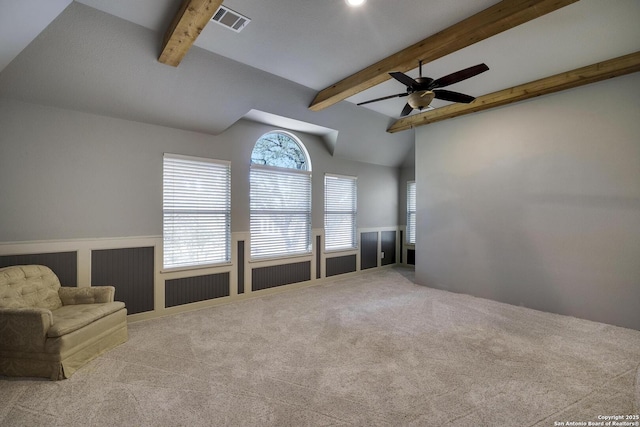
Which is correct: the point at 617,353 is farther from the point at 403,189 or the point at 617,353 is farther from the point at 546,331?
the point at 403,189

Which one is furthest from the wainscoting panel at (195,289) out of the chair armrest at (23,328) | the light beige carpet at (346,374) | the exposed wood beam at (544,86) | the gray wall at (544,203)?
the exposed wood beam at (544,86)

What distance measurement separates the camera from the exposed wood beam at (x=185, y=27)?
2310mm

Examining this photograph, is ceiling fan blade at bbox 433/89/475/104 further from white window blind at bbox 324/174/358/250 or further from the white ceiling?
white window blind at bbox 324/174/358/250

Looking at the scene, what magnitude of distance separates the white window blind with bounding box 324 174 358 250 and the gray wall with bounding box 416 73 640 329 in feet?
4.95

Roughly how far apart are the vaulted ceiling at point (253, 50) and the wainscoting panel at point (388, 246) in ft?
12.0

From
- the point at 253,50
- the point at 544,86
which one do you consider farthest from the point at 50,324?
the point at 544,86

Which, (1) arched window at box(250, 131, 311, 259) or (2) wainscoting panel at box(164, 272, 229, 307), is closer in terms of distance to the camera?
(2) wainscoting panel at box(164, 272, 229, 307)

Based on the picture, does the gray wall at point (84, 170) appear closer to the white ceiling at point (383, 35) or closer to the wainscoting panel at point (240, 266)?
the wainscoting panel at point (240, 266)

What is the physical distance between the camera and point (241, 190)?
463cm

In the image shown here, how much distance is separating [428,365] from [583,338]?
1.99 m

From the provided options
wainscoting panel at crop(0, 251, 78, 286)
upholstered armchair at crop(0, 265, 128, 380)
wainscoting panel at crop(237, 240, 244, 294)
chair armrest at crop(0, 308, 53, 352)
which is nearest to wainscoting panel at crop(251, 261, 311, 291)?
wainscoting panel at crop(237, 240, 244, 294)

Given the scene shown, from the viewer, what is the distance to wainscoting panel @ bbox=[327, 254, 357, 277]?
231 inches

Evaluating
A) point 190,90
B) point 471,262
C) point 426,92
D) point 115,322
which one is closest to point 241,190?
point 190,90

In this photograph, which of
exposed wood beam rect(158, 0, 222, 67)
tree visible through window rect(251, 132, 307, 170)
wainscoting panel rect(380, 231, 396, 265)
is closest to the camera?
exposed wood beam rect(158, 0, 222, 67)
